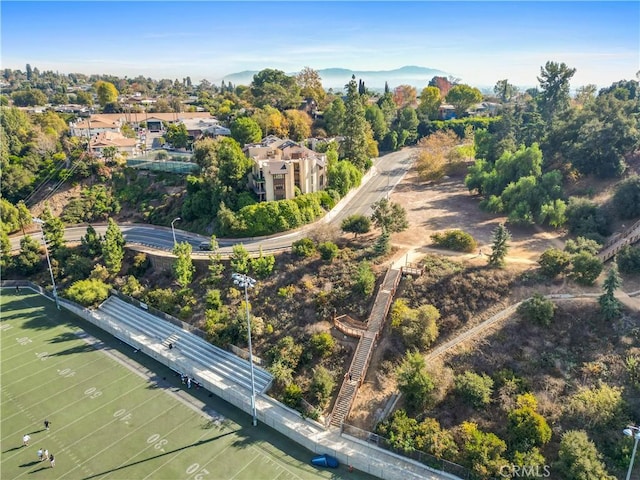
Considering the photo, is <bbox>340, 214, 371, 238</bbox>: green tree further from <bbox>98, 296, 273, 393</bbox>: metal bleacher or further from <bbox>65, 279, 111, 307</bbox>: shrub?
<bbox>65, 279, 111, 307</bbox>: shrub

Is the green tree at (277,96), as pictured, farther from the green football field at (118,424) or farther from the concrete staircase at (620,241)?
the concrete staircase at (620,241)

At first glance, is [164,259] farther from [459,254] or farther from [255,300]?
[459,254]

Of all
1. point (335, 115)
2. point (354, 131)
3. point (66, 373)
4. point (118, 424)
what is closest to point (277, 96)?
point (335, 115)

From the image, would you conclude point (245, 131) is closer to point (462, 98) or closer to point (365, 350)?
point (365, 350)

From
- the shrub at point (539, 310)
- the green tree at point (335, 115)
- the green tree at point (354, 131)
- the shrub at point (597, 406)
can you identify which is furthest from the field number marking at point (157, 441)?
the green tree at point (335, 115)

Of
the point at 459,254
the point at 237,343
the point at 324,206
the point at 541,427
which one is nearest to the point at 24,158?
the point at 324,206
